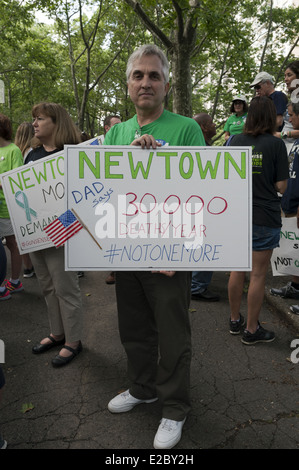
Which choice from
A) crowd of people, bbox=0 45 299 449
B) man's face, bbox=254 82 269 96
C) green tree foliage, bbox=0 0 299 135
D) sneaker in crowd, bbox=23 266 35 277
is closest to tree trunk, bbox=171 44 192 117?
green tree foliage, bbox=0 0 299 135

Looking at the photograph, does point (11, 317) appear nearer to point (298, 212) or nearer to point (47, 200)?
point (47, 200)

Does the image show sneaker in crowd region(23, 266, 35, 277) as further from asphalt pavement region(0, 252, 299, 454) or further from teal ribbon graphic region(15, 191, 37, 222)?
teal ribbon graphic region(15, 191, 37, 222)

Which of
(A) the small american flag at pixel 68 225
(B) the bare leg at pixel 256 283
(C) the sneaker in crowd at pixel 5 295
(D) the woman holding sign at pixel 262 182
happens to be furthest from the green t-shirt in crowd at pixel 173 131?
(C) the sneaker in crowd at pixel 5 295

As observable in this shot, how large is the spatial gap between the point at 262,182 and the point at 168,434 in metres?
1.98

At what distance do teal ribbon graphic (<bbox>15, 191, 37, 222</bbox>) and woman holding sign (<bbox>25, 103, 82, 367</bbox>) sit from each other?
0.31 m

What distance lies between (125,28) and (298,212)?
16.1m

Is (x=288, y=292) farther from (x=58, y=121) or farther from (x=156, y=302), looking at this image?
(x=58, y=121)

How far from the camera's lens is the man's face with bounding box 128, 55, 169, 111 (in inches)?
77.5

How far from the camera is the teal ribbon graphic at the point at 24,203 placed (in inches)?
110

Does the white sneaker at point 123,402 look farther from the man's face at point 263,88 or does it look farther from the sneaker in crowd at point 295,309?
the man's face at point 263,88

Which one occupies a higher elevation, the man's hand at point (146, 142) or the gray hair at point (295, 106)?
the gray hair at point (295, 106)

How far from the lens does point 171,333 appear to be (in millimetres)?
2107

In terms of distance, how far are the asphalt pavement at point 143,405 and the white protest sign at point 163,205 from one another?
3.45 feet

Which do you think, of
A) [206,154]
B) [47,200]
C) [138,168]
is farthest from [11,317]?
[206,154]
